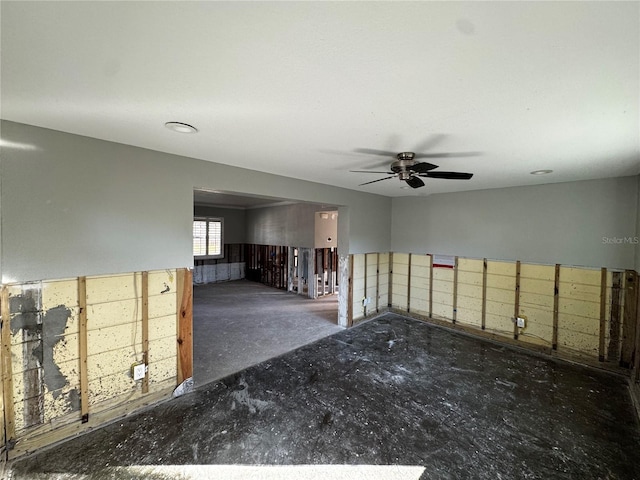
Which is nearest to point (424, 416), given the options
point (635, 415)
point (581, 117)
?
point (635, 415)

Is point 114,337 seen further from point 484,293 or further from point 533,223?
point 533,223

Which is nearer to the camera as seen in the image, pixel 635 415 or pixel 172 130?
pixel 172 130

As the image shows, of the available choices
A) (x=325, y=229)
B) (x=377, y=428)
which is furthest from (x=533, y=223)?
(x=325, y=229)

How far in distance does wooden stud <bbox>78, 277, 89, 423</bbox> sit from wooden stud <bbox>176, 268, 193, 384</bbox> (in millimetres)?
725

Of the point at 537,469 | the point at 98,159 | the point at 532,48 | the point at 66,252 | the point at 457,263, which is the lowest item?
the point at 537,469

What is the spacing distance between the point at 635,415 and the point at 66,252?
5318 millimetres

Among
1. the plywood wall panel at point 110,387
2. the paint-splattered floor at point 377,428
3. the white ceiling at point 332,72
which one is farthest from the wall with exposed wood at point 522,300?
the plywood wall panel at point 110,387

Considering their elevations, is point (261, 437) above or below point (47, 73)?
below

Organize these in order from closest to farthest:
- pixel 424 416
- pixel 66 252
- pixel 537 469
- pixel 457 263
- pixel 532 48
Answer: pixel 532 48 → pixel 537 469 → pixel 66 252 → pixel 424 416 → pixel 457 263

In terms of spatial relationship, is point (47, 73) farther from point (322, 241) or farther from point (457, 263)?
point (322, 241)

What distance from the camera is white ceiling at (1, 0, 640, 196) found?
2.95ft

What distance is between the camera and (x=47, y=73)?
1.26 metres

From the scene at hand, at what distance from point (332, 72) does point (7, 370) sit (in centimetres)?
297

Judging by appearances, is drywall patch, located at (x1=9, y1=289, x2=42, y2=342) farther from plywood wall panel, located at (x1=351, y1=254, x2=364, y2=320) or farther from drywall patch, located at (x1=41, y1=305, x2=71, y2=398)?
plywood wall panel, located at (x1=351, y1=254, x2=364, y2=320)
